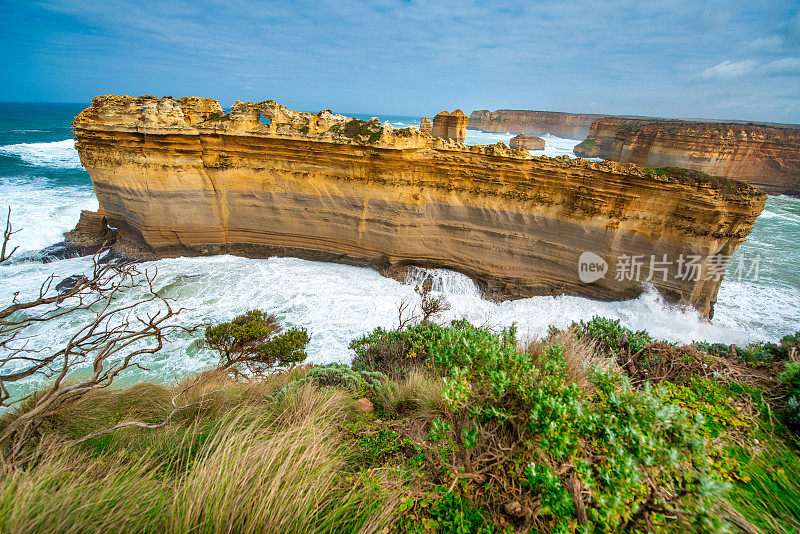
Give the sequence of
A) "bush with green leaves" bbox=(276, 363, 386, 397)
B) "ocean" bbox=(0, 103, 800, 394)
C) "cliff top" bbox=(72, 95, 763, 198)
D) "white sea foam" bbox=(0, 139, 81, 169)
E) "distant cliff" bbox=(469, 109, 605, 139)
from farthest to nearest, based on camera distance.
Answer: "distant cliff" bbox=(469, 109, 605, 139), "white sea foam" bbox=(0, 139, 81, 169), "cliff top" bbox=(72, 95, 763, 198), "ocean" bbox=(0, 103, 800, 394), "bush with green leaves" bbox=(276, 363, 386, 397)

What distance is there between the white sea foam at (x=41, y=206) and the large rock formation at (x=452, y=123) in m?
18.5

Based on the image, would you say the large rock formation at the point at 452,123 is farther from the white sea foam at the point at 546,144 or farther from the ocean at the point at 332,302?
the ocean at the point at 332,302

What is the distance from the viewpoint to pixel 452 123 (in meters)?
→ 19.5

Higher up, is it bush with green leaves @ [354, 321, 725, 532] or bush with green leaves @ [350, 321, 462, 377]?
bush with green leaves @ [354, 321, 725, 532]

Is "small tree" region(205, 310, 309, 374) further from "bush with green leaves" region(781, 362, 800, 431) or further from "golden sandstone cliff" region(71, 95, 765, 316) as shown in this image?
"bush with green leaves" region(781, 362, 800, 431)

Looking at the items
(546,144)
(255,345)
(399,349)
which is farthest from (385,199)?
(546,144)

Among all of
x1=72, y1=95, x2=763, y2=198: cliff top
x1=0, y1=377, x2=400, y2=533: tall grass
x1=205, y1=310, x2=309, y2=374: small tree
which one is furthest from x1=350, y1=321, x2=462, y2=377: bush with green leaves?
x1=72, y1=95, x2=763, y2=198: cliff top

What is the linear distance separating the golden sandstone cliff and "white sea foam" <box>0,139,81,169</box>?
20.3 metres

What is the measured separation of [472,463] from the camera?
198 centimetres

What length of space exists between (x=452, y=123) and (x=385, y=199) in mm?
11967

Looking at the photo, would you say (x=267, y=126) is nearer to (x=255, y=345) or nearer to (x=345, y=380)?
(x=255, y=345)

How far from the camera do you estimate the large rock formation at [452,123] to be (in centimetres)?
1905

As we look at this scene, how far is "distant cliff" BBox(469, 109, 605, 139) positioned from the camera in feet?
243

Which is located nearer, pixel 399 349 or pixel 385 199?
pixel 399 349
